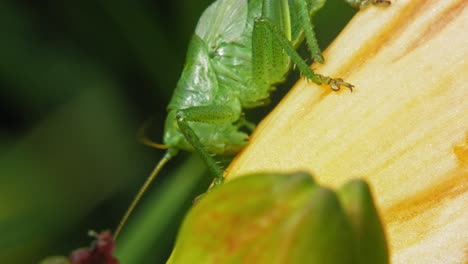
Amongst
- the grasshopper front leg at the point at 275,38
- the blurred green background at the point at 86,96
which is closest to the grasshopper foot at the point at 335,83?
the grasshopper front leg at the point at 275,38

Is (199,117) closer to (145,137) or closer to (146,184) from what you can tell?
(145,137)

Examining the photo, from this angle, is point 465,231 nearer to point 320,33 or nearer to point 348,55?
point 348,55

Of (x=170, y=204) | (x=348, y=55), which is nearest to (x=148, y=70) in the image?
(x=170, y=204)

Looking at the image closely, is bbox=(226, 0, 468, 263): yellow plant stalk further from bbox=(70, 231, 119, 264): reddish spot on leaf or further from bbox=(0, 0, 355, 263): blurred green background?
bbox=(0, 0, 355, 263): blurred green background

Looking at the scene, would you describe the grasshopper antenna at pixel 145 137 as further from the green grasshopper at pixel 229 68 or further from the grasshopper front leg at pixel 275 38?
the grasshopper front leg at pixel 275 38

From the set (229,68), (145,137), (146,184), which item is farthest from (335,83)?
(229,68)

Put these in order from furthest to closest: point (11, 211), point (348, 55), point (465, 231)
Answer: point (11, 211)
point (348, 55)
point (465, 231)

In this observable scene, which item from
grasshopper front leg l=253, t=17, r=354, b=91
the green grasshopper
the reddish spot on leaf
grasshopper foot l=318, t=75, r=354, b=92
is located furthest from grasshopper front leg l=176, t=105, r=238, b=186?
the reddish spot on leaf
